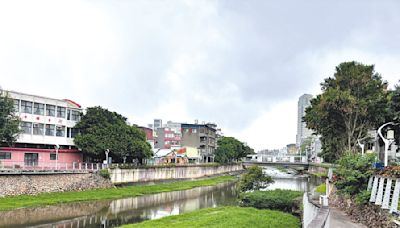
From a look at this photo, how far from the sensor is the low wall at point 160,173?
62.9 metres

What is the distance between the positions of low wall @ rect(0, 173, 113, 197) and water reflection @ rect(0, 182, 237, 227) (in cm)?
625

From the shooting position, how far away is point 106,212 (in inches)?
1672

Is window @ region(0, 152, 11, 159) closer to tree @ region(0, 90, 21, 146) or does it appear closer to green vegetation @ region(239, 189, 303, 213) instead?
tree @ region(0, 90, 21, 146)

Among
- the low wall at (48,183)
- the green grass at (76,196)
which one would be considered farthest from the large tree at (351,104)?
the low wall at (48,183)

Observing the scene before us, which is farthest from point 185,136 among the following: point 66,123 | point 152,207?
point 152,207

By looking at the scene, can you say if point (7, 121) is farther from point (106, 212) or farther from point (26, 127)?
point (106, 212)

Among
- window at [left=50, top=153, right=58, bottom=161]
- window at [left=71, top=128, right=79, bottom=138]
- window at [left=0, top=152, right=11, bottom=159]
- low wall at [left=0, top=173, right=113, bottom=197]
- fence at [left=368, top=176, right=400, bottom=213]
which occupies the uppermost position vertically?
window at [left=71, top=128, right=79, bottom=138]

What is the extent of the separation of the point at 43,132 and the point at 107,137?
32.8 ft

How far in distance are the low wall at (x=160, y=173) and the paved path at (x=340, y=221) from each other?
4302 cm

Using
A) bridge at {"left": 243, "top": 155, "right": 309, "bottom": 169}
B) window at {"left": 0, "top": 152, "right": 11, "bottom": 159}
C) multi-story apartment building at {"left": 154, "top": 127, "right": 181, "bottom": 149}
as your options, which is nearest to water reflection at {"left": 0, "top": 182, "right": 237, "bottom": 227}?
window at {"left": 0, "top": 152, "right": 11, "bottom": 159}

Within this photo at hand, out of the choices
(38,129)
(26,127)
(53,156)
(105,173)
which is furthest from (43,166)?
(105,173)

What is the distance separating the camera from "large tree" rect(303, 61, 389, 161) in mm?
37656

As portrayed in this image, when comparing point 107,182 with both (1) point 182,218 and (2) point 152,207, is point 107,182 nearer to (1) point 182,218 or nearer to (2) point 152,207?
(2) point 152,207

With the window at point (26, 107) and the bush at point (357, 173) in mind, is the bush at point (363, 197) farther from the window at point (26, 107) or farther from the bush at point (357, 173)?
the window at point (26, 107)
